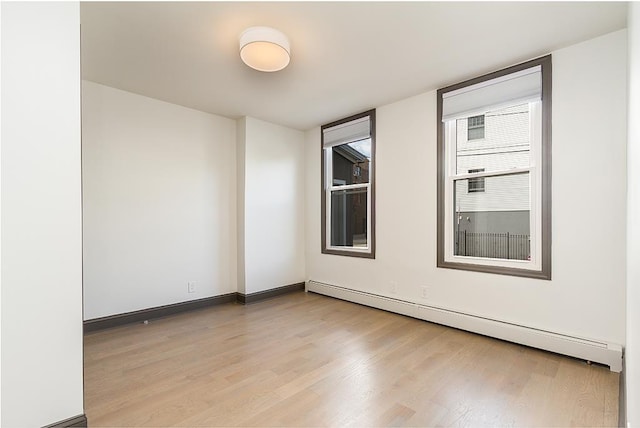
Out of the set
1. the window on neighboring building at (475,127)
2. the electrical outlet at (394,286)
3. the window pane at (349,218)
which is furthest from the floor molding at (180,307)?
the window on neighboring building at (475,127)

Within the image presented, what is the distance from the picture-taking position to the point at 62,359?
1.56 m

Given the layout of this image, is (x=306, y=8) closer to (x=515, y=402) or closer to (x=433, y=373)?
(x=433, y=373)

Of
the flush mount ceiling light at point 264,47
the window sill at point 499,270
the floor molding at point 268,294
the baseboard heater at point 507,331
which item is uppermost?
the flush mount ceiling light at point 264,47

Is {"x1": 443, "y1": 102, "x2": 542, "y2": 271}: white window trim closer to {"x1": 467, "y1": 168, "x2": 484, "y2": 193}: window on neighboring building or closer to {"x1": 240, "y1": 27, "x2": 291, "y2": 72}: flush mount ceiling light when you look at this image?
{"x1": 467, "y1": 168, "x2": 484, "y2": 193}: window on neighboring building

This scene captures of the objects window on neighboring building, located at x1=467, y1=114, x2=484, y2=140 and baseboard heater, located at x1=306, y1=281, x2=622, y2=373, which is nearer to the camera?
baseboard heater, located at x1=306, y1=281, x2=622, y2=373

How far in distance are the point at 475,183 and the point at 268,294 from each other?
10.5 feet

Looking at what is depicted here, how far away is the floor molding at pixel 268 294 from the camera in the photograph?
4203 millimetres

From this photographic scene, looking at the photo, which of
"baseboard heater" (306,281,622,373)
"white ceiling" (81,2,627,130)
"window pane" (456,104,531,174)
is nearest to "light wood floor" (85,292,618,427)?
"baseboard heater" (306,281,622,373)

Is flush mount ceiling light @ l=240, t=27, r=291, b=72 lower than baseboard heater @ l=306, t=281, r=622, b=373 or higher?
higher

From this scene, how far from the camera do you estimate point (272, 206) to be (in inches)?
179

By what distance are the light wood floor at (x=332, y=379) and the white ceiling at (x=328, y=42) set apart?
2.62 meters

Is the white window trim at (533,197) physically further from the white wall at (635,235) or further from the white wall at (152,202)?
the white wall at (152,202)

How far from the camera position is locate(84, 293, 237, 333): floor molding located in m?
3.15

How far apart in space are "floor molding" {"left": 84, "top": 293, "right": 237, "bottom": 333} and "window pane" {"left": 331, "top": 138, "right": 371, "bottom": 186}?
96.1 inches
